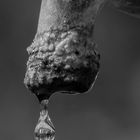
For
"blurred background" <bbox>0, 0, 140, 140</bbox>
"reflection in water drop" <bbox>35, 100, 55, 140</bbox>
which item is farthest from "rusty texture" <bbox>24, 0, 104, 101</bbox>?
"blurred background" <bbox>0, 0, 140, 140</bbox>

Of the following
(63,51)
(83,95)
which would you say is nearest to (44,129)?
(63,51)

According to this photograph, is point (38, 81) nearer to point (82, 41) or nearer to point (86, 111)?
point (82, 41)

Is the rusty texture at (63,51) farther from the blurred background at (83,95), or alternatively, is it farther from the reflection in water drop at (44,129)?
the blurred background at (83,95)

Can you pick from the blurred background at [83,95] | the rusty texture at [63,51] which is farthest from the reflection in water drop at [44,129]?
the blurred background at [83,95]

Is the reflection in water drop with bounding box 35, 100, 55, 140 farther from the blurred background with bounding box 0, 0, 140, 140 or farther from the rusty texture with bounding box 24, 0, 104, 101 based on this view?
the blurred background with bounding box 0, 0, 140, 140

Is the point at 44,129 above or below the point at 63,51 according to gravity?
below

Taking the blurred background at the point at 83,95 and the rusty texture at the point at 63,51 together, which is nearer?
the rusty texture at the point at 63,51

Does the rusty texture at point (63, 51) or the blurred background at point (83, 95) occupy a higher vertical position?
the rusty texture at point (63, 51)

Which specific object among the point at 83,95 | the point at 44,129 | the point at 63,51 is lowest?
the point at 83,95

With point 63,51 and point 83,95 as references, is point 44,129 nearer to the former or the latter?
point 63,51

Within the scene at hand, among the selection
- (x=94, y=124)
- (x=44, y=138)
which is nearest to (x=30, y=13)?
(x=94, y=124)
